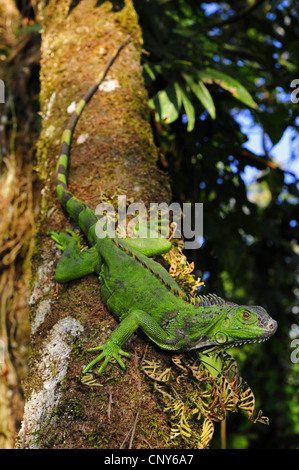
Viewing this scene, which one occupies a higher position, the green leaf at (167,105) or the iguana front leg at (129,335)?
the green leaf at (167,105)

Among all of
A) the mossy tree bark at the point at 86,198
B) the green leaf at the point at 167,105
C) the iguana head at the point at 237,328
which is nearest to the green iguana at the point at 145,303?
the iguana head at the point at 237,328

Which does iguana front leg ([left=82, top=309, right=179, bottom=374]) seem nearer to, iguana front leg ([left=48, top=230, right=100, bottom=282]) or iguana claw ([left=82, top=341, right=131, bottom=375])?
iguana claw ([left=82, top=341, right=131, bottom=375])

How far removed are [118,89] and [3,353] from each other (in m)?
3.46

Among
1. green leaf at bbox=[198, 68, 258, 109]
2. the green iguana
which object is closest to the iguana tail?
the green iguana

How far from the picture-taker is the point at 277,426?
7.52 meters

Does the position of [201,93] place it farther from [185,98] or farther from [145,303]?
[145,303]

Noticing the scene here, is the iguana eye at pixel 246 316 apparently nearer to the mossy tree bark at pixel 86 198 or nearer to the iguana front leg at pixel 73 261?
the mossy tree bark at pixel 86 198

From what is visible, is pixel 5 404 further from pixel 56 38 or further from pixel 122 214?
pixel 56 38

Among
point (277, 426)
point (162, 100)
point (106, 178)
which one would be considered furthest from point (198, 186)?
point (277, 426)

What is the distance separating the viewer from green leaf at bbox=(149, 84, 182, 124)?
428 cm

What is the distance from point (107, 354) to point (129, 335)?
213mm

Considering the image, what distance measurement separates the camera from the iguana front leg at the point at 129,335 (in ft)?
7.84

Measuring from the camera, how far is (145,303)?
2766mm

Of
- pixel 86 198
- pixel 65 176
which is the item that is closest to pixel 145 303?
pixel 86 198
